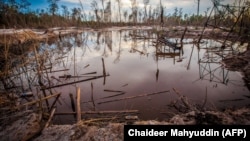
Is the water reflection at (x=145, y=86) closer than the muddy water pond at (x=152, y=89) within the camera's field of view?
No

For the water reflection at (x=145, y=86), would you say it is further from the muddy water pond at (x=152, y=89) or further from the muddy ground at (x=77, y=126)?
the muddy ground at (x=77, y=126)

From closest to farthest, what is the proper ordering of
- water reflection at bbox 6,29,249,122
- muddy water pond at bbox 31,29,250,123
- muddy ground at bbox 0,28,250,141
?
muddy ground at bbox 0,28,250,141 → muddy water pond at bbox 31,29,250,123 → water reflection at bbox 6,29,249,122

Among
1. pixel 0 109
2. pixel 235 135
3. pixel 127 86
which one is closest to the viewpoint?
pixel 235 135

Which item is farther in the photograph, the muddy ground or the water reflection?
the water reflection

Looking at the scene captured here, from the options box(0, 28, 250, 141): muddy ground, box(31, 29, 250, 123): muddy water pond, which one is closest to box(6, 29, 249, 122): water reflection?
box(31, 29, 250, 123): muddy water pond

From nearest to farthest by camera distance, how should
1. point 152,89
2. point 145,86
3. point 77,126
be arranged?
point 77,126, point 152,89, point 145,86

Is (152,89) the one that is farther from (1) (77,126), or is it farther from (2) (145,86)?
(1) (77,126)

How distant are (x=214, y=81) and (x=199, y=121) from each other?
Answer: 421 centimetres

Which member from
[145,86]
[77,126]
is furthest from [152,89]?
[77,126]

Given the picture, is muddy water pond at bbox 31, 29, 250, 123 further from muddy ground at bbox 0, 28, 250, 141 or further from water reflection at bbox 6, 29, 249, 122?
muddy ground at bbox 0, 28, 250, 141

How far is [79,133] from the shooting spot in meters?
3.44

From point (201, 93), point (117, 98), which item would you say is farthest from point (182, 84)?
point (117, 98)

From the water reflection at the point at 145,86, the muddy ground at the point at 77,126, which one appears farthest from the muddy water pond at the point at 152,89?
the muddy ground at the point at 77,126

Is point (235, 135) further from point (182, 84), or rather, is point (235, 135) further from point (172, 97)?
point (182, 84)
